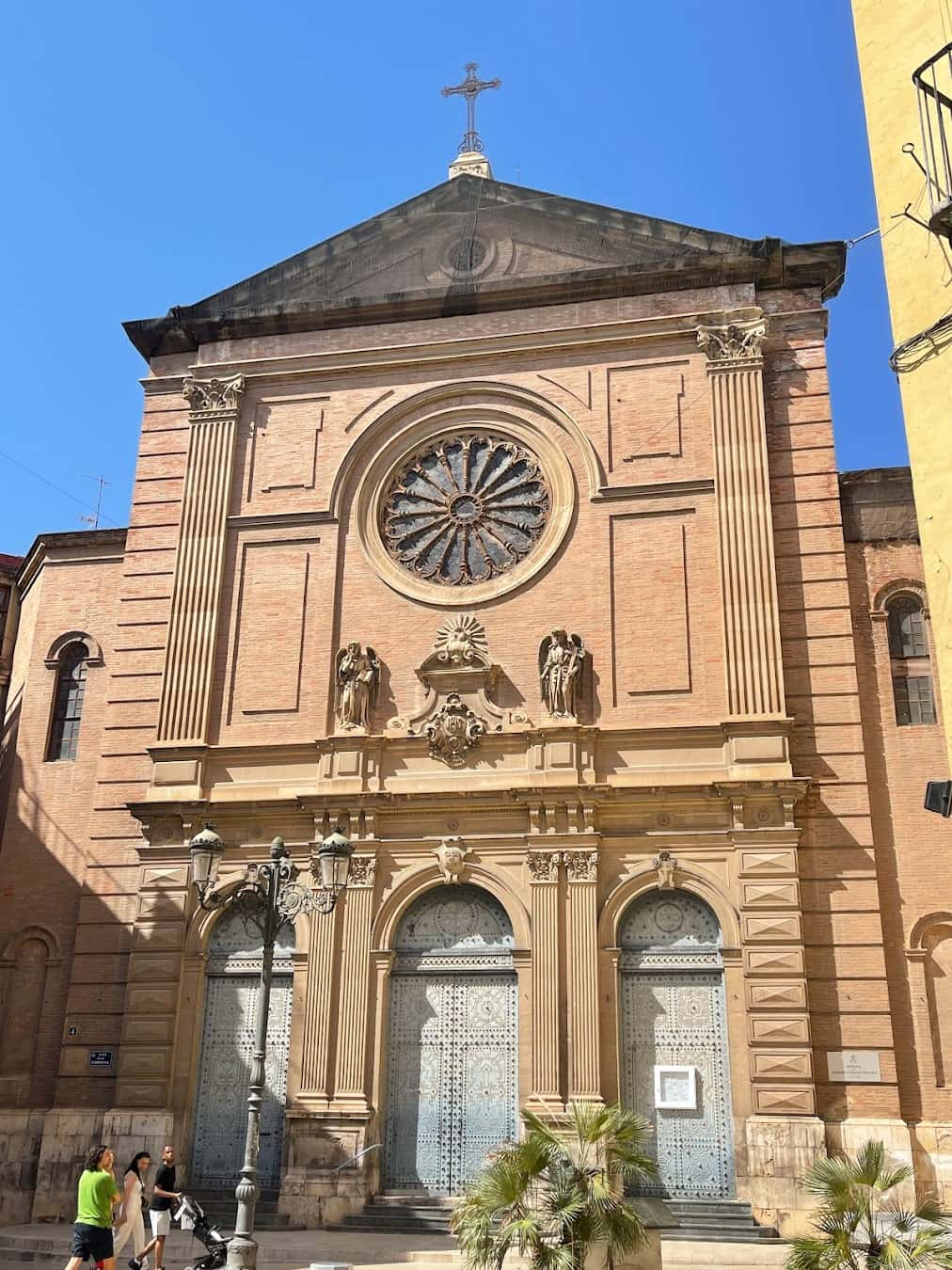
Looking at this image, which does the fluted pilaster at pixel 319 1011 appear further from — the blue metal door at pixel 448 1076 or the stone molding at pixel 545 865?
the stone molding at pixel 545 865

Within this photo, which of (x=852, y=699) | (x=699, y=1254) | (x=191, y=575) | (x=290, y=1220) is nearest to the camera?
(x=699, y=1254)

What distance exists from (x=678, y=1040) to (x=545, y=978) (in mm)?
2087

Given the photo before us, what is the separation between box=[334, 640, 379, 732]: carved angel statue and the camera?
2159 centimetres

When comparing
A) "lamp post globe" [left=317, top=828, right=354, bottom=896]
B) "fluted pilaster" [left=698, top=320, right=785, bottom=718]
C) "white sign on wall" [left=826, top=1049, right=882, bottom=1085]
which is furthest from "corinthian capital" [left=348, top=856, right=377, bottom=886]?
"white sign on wall" [left=826, top=1049, right=882, bottom=1085]

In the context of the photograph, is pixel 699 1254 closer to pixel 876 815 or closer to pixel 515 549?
pixel 876 815

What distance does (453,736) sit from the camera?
21.1 meters

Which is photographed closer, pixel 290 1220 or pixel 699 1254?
pixel 699 1254

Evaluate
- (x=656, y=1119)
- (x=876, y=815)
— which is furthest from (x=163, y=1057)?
(x=876, y=815)

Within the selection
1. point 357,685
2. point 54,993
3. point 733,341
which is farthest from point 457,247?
point 54,993

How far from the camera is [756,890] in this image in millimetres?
19297

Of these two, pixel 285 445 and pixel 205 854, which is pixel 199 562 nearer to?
pixel 285 445

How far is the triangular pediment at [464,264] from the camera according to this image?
23438 millimetres

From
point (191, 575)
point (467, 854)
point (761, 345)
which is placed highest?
point (761, 345)

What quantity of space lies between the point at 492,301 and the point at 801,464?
6.27 meters
